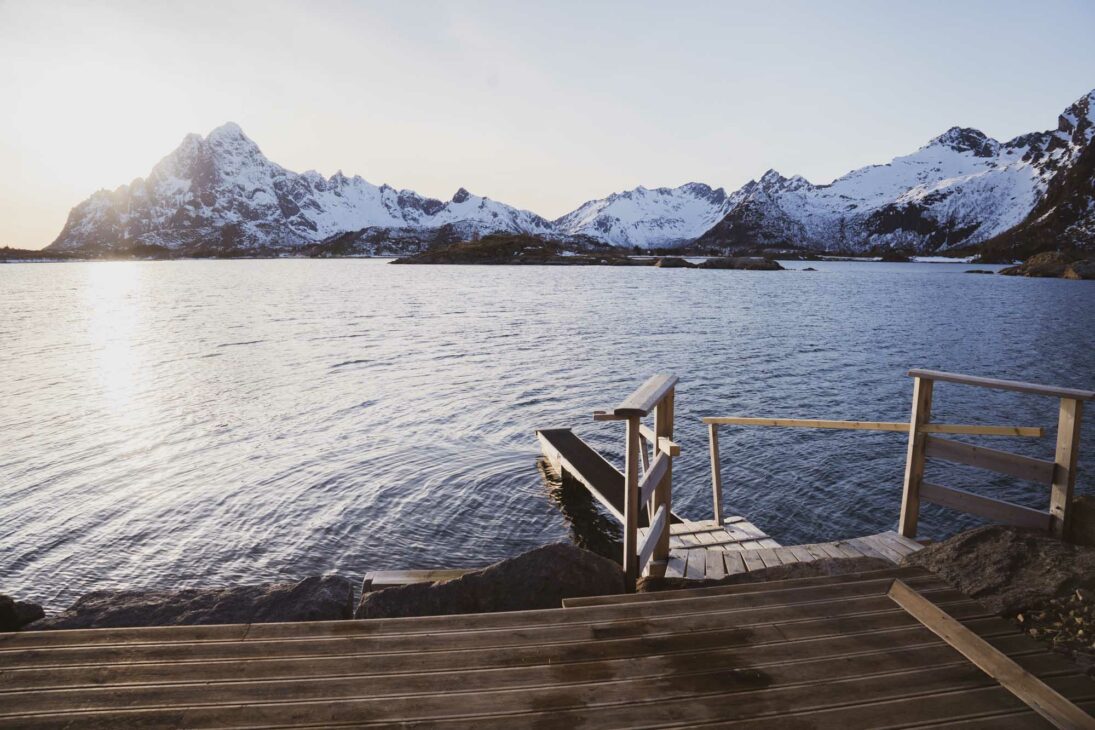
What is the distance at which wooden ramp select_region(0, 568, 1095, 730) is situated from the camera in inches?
145

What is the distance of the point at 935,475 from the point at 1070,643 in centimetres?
1165

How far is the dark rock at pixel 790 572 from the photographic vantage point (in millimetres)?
6777

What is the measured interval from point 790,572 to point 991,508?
295 centimetres

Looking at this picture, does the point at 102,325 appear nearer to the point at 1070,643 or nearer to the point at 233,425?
the point at 233,425

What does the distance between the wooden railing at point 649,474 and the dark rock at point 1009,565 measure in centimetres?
280

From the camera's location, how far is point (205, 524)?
40.6ft

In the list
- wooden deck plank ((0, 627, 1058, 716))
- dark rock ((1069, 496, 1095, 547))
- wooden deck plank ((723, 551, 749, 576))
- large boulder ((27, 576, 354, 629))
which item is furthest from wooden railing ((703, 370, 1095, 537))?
large boulder ((27, 576, 354, 629))

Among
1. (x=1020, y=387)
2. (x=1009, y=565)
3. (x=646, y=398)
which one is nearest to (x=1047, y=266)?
(x=1020, y=387)

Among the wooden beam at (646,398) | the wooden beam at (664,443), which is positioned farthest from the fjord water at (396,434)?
the wooden beam at (646,398)

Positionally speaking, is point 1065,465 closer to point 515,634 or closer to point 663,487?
point 663,487

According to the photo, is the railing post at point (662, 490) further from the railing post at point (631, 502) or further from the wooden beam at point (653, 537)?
the railing post at point (631, 502)

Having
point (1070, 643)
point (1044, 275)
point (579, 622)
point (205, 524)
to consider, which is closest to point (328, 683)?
point (579, 622)

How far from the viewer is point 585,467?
13.8 meters

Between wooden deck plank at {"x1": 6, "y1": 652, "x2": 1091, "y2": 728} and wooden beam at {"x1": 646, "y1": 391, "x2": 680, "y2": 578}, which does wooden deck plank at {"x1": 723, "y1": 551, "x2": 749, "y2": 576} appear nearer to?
wooden beam at {"x1": 646, "y1": 391, "x2": 680, "y2": 578}
